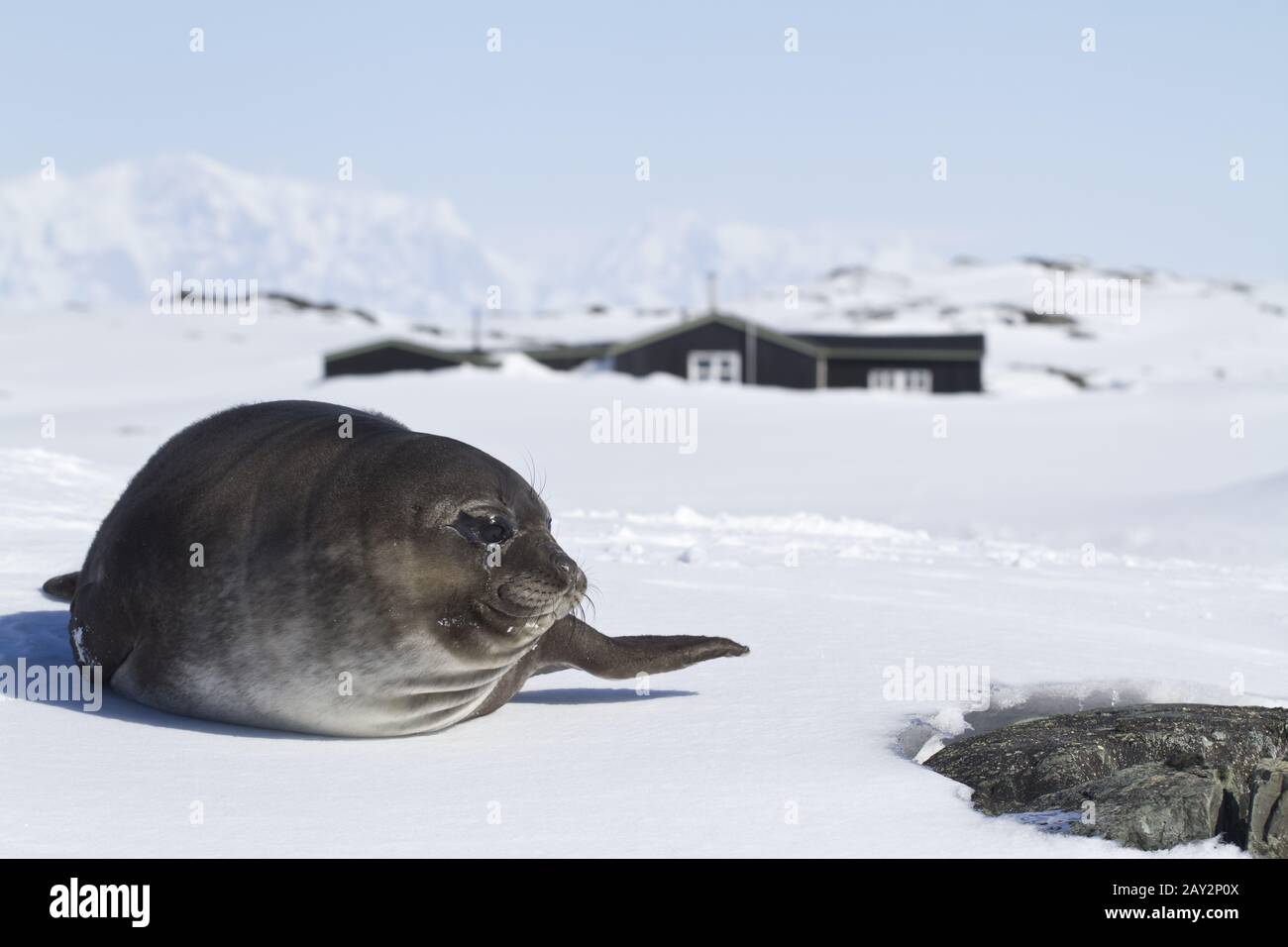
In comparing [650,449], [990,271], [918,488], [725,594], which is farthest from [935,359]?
[990,271]

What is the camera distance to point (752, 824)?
4.46m

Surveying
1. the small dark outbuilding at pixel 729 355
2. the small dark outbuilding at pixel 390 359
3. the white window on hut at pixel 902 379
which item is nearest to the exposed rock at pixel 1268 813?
the small dark outbuilding at pixel 729 355

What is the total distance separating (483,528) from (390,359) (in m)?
46.1

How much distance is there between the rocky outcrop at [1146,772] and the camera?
4.46 meters

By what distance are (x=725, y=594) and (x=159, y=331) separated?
6676 centimetres

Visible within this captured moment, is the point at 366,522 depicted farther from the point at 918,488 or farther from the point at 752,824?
the point at 918,488

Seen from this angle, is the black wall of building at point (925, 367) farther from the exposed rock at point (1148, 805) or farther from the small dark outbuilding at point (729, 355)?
the exposed rock at point (1148, 805)

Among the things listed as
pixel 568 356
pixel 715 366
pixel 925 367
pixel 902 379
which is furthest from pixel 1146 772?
pixel 568 356

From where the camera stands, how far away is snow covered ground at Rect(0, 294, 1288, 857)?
4402 millimetres

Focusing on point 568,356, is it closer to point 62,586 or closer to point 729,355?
point 729,355

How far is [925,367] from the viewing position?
47250 mm

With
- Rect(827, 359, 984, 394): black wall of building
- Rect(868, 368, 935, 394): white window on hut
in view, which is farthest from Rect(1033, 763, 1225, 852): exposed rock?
Rect(868, 368, 935, 394): white window on hut

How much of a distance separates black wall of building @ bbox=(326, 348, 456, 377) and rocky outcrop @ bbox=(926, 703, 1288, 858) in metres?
45.9

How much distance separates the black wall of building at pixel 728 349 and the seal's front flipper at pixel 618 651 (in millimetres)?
38940
